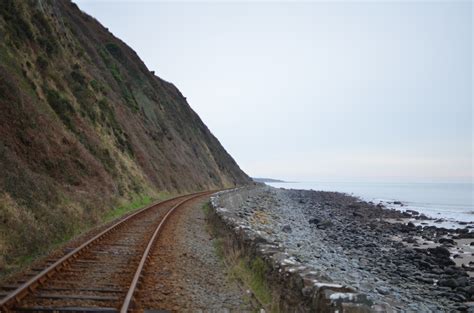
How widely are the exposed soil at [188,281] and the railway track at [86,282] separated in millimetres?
287

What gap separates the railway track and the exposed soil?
287mm

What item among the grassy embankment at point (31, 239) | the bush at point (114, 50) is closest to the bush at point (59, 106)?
the grassy embankment at point (31, 239)

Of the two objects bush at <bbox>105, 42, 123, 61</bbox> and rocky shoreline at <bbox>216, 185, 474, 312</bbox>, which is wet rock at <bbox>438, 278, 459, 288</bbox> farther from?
bush at <bbox>105, 42, 123, 61</bbox>

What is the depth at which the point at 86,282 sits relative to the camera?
6.65 meters

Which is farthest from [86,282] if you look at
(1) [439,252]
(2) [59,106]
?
(1) [439,252]

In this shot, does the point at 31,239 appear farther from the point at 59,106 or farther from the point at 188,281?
the point at 59,106

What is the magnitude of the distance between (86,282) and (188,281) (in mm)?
1837

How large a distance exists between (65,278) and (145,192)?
20198 millimetres

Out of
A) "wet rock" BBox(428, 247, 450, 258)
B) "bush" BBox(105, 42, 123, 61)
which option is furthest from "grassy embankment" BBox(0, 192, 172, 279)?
"bush" BBox(105, 42, 123, 61)

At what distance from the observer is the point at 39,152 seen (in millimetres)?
14820

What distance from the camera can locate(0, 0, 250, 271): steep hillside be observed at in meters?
10.7

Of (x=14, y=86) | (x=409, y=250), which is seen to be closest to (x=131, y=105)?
(x=14, y=86)

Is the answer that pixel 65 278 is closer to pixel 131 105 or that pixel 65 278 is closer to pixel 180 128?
pixel 131 105

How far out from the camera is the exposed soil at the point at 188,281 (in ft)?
19.7
